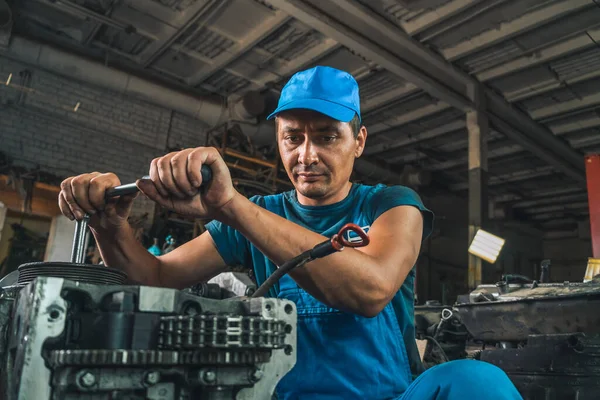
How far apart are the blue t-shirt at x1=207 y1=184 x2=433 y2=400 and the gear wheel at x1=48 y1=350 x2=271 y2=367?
15.5 inches

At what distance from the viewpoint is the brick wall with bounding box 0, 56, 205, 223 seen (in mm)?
5945

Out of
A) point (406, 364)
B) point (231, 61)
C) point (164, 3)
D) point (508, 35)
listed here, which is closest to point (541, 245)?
point (508, 35)

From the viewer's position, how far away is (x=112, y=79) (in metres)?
6.05

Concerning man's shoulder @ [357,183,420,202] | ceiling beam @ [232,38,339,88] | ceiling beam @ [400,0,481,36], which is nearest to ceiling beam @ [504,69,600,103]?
ceiling beam @ [400,0,481,36]

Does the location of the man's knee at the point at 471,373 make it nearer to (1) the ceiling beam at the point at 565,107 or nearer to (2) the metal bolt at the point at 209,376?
(2) the metal bolt at the point at 209,376

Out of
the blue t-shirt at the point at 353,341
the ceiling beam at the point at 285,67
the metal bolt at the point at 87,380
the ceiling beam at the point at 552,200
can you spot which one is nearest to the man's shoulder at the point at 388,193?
the blue t-shirt at the point at 353,341

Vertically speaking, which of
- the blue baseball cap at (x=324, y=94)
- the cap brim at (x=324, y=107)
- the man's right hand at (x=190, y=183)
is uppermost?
the blue baseball cap at (x=324, y=94)

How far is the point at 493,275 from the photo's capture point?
1070 centimetres

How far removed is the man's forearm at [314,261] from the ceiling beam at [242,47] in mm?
4773

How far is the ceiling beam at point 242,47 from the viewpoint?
5476 millimetres

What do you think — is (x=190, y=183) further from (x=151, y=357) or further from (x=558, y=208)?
(x=558, y=208)

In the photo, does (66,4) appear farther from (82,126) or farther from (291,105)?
(291,105)

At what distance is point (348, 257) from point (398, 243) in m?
0.22

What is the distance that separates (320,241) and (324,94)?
0.48 metres
